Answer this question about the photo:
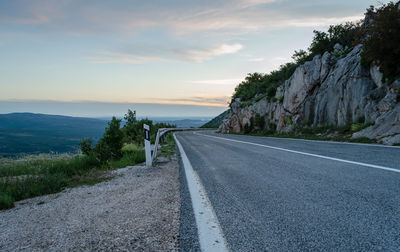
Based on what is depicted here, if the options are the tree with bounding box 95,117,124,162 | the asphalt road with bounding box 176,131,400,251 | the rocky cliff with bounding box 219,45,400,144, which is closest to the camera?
the asphalt road with bounding box 176,131,400,251

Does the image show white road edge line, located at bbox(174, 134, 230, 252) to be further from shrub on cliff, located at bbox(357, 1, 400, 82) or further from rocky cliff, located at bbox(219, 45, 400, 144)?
shrub on cliff, located at bbox(357, 1, 400, 82)

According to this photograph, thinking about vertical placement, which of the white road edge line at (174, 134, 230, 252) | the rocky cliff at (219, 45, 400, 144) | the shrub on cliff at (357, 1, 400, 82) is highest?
the shrub on cliff at (357, 1, 400, 82)

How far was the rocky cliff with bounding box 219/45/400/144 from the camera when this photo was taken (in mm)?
11664

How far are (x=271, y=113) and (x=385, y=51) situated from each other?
14088 millimetres

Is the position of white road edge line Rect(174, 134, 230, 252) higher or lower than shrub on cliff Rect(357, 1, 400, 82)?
lower

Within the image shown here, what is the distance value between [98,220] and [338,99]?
57.0 feet

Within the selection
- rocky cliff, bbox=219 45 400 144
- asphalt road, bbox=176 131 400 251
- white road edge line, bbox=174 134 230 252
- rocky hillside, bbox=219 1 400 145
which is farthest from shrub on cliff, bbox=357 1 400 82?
white road edge line, bbox=174 134 230 252

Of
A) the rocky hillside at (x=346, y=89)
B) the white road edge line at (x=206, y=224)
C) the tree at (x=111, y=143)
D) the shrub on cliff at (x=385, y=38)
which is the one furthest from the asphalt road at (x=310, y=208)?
the shrub on cliff at (x=385, y=38)

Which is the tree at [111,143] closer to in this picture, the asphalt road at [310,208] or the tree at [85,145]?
the tree at [85,145]

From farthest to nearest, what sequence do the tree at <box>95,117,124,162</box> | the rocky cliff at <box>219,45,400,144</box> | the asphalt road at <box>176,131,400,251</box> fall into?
the rocky cliff at <box>219,45,400,144</box>
the tree at <box>95,117,124,162</box>
the asphalt road at <box>176,131,400,251</box>

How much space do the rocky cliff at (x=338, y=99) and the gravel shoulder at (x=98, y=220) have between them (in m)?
10.4

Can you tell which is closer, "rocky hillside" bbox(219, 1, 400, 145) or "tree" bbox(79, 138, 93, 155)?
"rocky hillside" bbox(219, 1, 400, 145)

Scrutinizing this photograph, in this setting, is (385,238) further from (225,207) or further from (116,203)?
(116,203)

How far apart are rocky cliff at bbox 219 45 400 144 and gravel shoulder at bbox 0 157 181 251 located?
10441 mm
